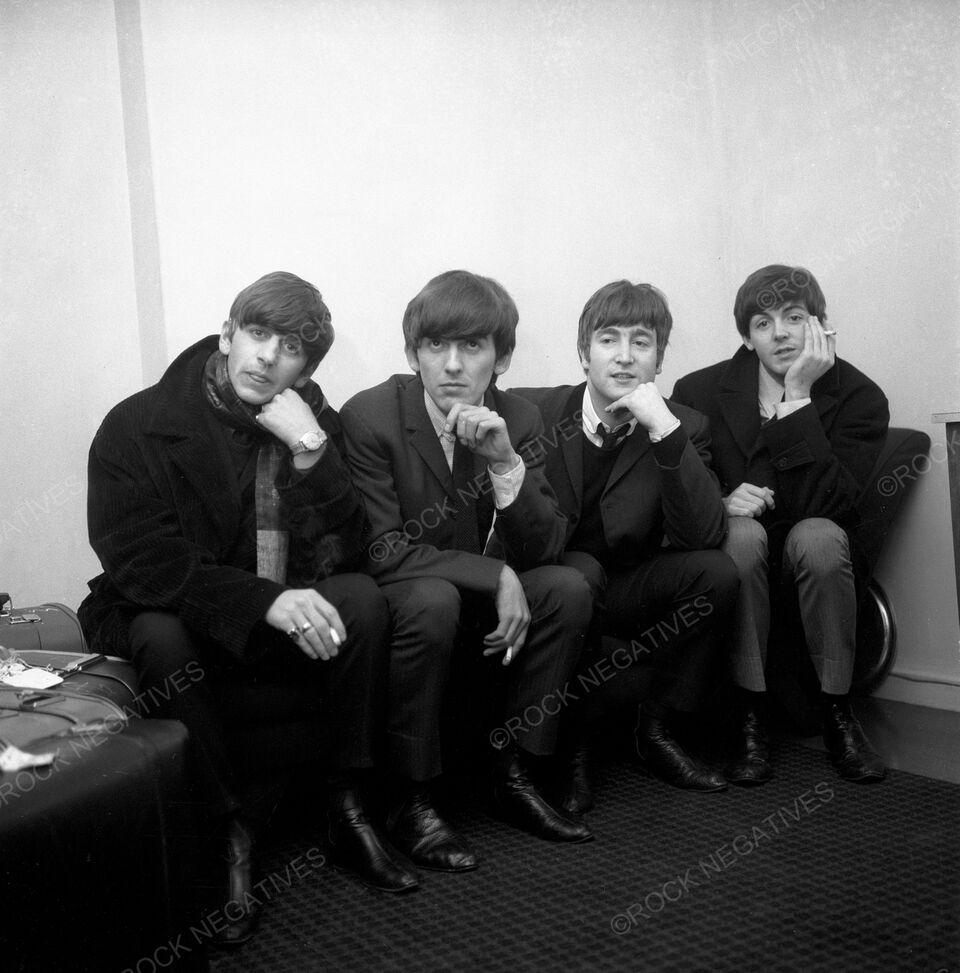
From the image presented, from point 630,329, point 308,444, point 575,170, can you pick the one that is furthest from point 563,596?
point 575,170

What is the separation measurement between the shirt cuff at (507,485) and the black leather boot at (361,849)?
0.59 metres

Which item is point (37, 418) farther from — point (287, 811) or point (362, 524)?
point (287, 811)

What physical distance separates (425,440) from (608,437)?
0.45 metres

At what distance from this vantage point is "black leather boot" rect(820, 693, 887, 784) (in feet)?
6.79

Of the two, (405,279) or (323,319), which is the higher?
(405,279)

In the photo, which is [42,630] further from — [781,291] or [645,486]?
[781,291]

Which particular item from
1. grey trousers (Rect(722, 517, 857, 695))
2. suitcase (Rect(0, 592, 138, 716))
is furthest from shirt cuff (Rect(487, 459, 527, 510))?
suitcase (Rect(0, 592, 138, 716))

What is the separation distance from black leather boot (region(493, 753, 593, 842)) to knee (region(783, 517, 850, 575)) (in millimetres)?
723

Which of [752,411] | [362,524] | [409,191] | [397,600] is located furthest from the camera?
[409,191]

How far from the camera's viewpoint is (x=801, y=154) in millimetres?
2861

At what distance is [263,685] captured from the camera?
178cm

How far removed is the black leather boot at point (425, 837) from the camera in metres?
1.71

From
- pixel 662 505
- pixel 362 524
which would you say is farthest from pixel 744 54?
pixel 362 524

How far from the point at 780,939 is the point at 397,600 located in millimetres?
790
